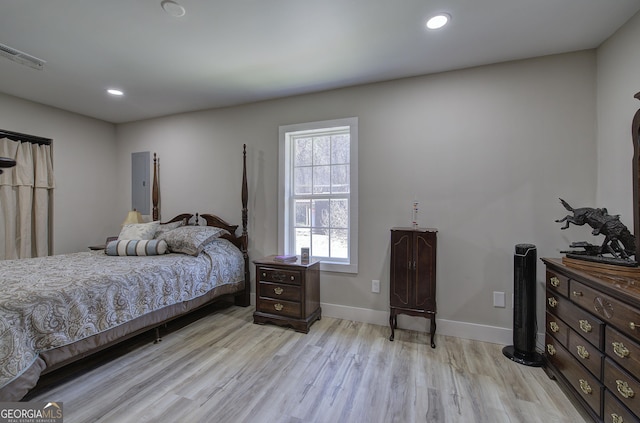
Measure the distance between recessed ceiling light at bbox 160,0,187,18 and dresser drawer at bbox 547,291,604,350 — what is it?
3.17 metres

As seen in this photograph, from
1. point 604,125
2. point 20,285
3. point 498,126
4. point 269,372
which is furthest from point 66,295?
point 604,125

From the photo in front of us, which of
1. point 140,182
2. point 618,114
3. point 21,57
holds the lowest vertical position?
point 140,182

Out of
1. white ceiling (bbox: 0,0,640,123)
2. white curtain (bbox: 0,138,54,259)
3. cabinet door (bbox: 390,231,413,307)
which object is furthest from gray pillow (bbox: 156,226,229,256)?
cabinet door (bbox: 390,231,413,307)

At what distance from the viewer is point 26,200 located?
3.45 m

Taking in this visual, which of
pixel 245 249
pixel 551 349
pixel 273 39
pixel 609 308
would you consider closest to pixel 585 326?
pixel 609 308

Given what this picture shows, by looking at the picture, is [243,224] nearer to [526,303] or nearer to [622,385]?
[526,303]

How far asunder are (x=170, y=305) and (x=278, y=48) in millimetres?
2465

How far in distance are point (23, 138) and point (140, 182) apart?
133 centimetres

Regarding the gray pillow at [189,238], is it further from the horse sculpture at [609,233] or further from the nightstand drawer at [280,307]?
the horse sculpture at [609,233]

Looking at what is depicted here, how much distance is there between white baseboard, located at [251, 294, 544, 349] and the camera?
2531mm

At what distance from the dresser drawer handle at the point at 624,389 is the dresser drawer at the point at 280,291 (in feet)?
7.17

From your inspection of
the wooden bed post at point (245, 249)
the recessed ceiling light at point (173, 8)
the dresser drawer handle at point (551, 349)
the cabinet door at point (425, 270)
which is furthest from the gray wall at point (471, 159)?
the recessed ceiling light at point (173, 8)

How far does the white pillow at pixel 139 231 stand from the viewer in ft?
10.8

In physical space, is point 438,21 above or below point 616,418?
above
